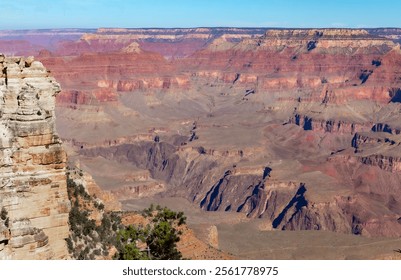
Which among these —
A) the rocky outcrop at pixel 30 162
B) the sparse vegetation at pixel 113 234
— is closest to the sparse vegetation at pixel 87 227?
the sparse vegetation at pixel 113 234

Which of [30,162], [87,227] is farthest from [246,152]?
[30,162]

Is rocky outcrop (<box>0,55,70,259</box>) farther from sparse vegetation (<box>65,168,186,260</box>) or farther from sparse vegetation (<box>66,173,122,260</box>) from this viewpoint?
sparse vegetation (<box>66,173,122,260</box>)

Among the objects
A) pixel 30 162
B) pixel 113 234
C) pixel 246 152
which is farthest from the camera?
pixel 246 152

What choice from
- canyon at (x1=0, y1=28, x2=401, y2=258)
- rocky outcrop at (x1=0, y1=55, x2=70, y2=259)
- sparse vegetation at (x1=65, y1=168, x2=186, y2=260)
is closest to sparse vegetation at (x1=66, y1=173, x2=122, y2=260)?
sparse vegetation at (x1=65, y1=168, x2=186, y2=260)

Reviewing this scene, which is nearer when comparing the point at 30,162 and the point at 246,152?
the point at 30,162

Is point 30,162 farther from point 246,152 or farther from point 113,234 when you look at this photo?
point 246,152
